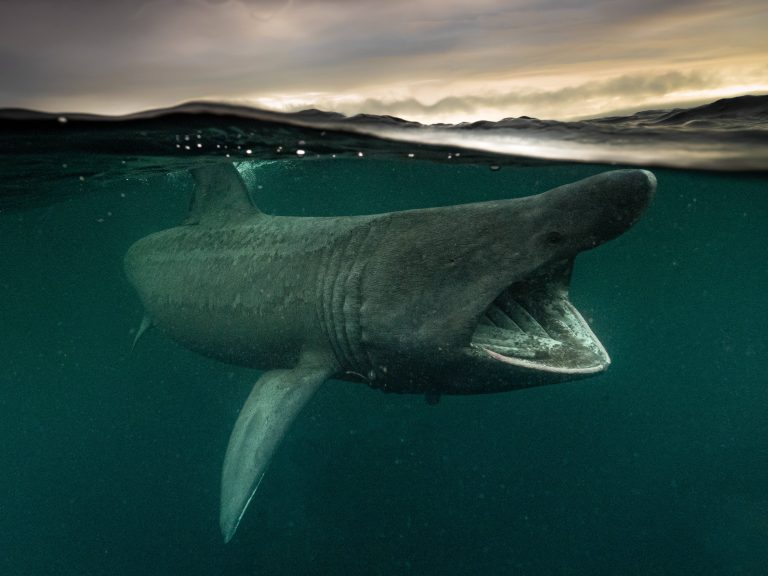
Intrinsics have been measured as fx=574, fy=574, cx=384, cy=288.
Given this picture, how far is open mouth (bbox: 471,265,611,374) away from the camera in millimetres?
4605

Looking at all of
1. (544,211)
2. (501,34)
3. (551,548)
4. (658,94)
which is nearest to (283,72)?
(501,34)

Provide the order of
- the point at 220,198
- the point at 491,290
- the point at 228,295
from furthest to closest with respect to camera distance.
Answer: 1. the point at 220,198
2. the point at 228,295
3. the point at 491,290

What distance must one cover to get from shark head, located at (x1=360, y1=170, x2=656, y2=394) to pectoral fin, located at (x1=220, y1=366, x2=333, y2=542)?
2.73ft

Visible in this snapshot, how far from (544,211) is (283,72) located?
2406 mm

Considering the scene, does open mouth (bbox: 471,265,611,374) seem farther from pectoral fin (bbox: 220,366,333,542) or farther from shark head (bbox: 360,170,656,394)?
pectoral fin (bbox: 220,366,333,542)

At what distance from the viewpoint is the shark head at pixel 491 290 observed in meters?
4.42

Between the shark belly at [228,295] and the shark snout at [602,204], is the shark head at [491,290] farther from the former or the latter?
the shark belly at [228,295]

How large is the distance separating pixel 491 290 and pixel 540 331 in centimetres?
74

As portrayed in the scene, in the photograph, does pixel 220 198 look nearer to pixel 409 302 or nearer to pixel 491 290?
pixel 409 302

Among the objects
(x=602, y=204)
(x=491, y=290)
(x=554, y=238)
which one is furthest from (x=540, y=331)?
(x=602, y=204)

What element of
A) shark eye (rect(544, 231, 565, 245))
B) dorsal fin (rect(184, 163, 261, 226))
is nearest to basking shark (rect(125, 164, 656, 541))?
shark eye (rect(544, 231, 565, 245))

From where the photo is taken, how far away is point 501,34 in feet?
13.9

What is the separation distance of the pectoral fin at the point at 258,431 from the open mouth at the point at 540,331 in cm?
192

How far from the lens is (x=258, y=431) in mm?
5652
